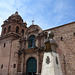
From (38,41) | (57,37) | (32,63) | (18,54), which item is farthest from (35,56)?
(57,37)

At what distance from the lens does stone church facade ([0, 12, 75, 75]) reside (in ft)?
35.2

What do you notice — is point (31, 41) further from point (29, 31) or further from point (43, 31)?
point (43, 31)

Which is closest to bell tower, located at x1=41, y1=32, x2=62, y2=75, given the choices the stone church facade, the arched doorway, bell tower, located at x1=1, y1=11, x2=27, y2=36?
the stone church facade

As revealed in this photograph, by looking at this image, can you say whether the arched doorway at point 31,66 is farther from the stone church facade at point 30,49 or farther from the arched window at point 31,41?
the arched window at point 31,41

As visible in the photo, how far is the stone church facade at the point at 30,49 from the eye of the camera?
10.7 meters

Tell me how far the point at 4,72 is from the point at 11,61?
7.31ft

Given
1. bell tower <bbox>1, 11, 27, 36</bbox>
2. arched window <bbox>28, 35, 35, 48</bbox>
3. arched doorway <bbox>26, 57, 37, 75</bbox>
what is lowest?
arched doorway <bbox>26, 57, 37, 75</bbox>

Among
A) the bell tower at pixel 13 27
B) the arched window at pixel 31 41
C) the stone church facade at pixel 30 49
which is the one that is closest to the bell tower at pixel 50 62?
the stone church facade at pixel 30 49

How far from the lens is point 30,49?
13.7 metres

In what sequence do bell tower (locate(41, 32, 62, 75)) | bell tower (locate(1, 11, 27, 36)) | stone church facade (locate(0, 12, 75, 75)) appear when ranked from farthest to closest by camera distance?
bell tower (locate(1, 11, 27, 36))
stone church facade (locate(0, 12, 75, 75))
bell tower (locate(41, 32, 62, 75))

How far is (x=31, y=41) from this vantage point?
49.5ft

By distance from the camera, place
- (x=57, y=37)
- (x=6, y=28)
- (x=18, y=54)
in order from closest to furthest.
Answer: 1. (x=57, y=37)
2. (x=18, y=54)
3. (x=6, y=28)

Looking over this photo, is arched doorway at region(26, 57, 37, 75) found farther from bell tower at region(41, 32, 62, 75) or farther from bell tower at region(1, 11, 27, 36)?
bell tower at region(41, 32, 62, 75)

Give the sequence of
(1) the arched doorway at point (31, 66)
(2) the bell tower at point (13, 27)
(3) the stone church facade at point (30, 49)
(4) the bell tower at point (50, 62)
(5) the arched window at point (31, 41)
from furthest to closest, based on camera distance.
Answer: (2) the bell tower at point (13, 27), (5) the arched window at point (31, 41), (1) the arched doorway at point (31, 66), (3) the stone church facade at point (30, 49), (4) the bell tower at point (50, 62)
